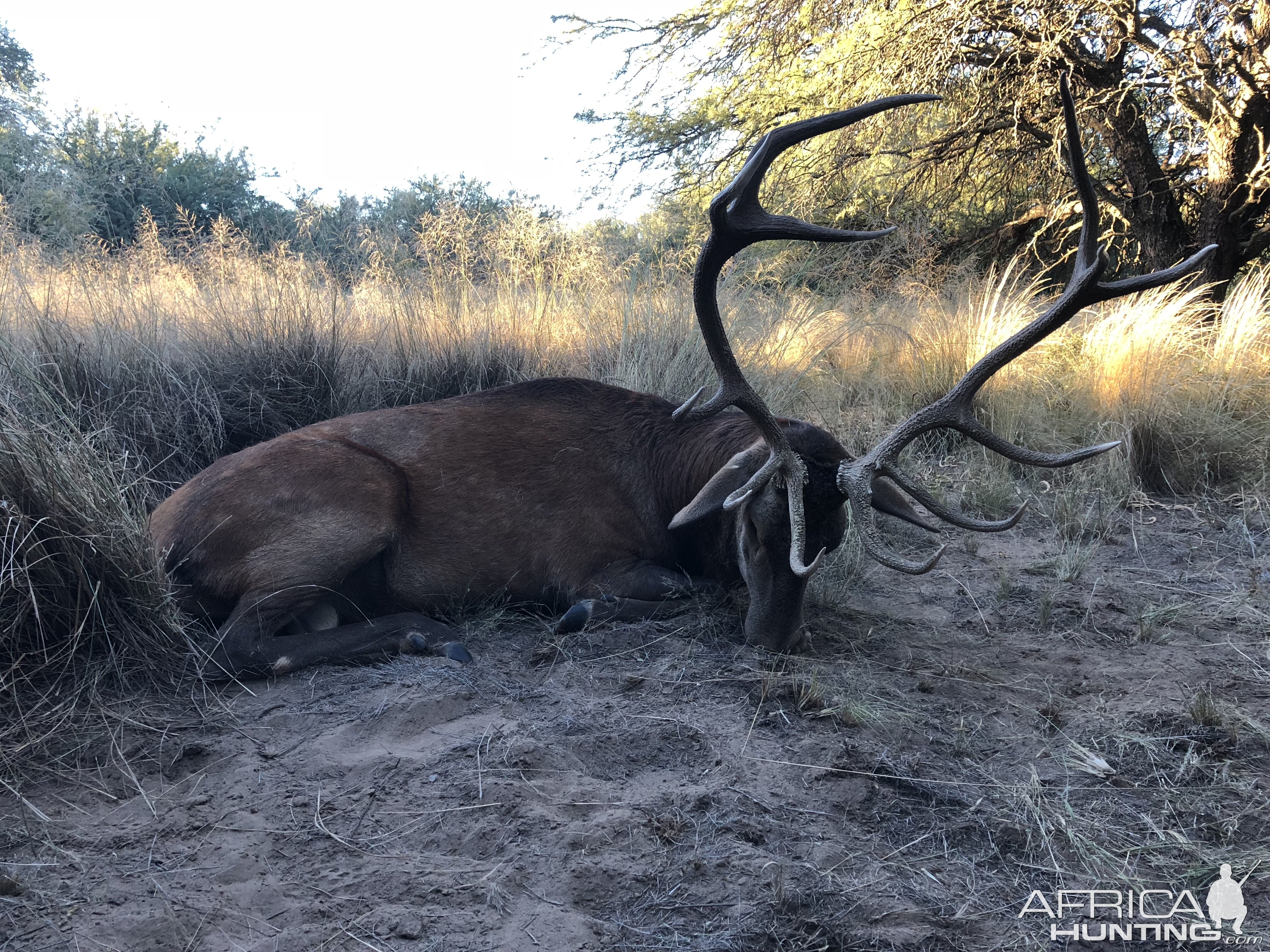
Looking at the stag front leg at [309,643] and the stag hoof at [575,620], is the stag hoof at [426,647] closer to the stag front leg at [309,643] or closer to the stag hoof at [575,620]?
the stag front leg at [309,643]

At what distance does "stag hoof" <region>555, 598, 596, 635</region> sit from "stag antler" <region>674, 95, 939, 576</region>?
31.6 inches

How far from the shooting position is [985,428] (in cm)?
326

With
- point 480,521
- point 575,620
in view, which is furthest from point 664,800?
point 480,521

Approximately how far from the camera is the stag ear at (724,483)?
3.45 meters

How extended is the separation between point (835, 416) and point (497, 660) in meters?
3.80

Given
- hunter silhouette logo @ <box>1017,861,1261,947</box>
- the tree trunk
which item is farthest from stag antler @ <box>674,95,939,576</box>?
Answer: the tree trunk

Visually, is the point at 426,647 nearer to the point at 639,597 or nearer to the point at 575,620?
the point at 575,620

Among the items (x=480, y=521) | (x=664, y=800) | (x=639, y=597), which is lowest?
(x=639, y=597)

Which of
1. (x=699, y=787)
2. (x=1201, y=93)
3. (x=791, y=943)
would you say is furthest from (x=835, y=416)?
(x=1201, y=93)

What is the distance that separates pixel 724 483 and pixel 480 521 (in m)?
1.11

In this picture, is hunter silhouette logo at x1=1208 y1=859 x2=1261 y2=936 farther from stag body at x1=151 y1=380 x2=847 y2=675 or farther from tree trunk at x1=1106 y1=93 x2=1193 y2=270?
tree trunk at x1=1106 y1=93 x2=1193 y2=270

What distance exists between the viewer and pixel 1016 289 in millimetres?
10398

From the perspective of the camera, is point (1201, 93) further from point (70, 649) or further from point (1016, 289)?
point (70, 649)

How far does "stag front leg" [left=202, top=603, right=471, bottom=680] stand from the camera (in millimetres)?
3201
